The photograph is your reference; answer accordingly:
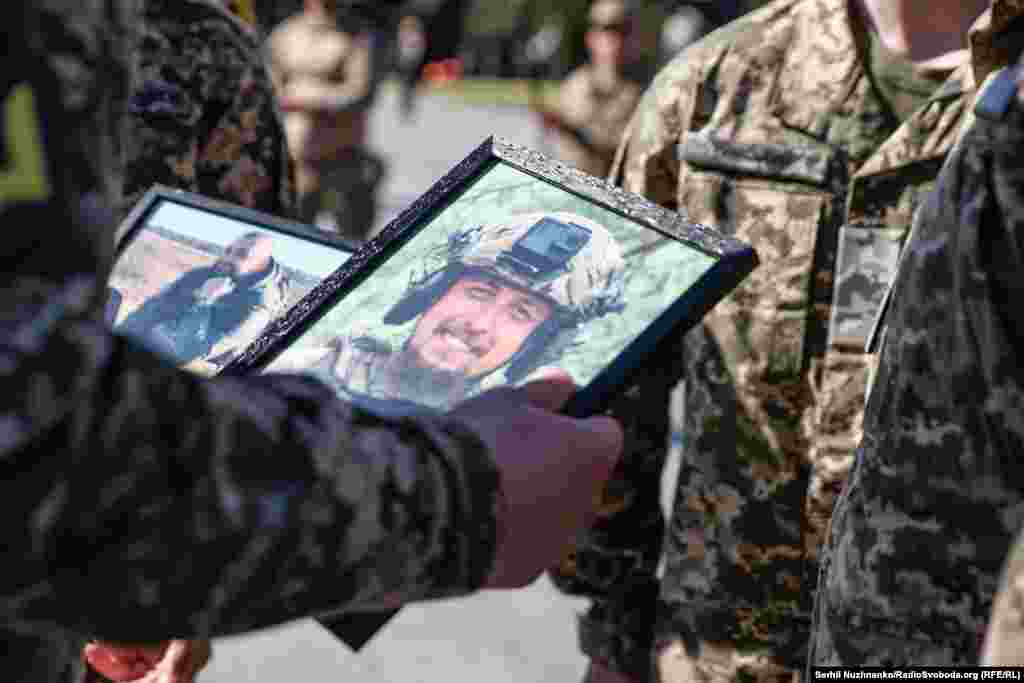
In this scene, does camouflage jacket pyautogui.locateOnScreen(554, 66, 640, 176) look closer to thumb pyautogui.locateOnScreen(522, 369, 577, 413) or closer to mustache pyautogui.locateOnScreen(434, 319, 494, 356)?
mustache pyautogui.locateOnScreen(434, 319, 494, 356)

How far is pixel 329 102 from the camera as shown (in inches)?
367

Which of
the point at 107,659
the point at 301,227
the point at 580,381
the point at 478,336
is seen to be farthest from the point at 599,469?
the point at 107,659

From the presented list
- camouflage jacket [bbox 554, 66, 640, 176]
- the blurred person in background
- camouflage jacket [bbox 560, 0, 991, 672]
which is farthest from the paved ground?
camouflage jacket [bbox 554, 66, 640, 176]

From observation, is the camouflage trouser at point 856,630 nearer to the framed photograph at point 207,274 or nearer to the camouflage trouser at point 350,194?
the framed photograph at point 207,274

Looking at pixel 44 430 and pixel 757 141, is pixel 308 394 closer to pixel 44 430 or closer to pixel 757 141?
pixel 44 430

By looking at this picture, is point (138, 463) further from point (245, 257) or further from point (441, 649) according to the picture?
point (441, 649)

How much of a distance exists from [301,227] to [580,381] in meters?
0.71

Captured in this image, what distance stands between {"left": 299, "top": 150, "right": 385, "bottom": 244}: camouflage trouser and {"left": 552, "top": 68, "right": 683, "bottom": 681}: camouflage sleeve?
655cm

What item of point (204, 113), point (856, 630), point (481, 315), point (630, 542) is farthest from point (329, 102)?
point (856, 630)

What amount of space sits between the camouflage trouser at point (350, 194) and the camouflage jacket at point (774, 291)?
674 cm

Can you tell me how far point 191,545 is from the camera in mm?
1252

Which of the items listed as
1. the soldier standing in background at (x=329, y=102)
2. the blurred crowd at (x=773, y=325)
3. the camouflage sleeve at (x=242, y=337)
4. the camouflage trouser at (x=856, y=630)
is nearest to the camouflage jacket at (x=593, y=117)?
the soldier standing in background at (x=329, y=102)

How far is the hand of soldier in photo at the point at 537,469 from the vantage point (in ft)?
4.78

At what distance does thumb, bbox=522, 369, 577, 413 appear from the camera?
1.61m
